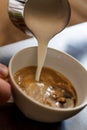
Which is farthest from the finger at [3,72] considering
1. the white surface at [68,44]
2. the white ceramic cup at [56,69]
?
the white surface at [68,44]

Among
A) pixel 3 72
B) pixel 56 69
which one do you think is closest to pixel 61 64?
pixel 56 69

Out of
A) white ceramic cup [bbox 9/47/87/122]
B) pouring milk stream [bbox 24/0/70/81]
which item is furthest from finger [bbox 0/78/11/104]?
pouring milk stream [bbox 24/0/70/81]

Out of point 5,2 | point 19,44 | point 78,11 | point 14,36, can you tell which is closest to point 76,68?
point 19,44

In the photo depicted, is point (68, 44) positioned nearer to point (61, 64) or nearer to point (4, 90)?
point (61, 64)

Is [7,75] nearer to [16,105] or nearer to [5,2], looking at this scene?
[16,105]

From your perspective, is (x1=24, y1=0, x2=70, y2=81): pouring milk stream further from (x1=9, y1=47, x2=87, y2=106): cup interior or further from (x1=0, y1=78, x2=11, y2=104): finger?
(x1=0, y1=78, x2=11, y2=104): finger
